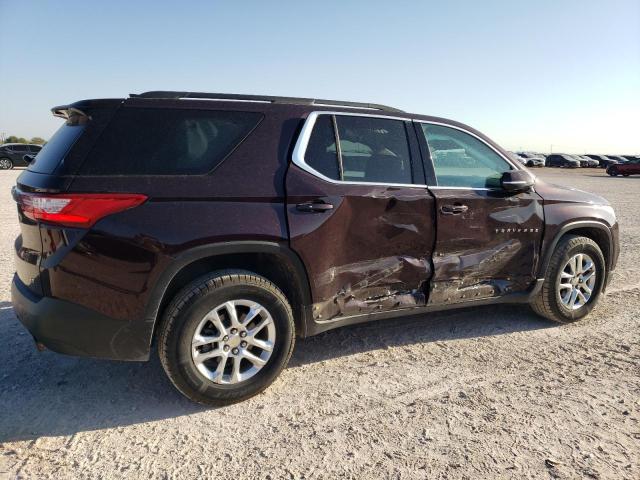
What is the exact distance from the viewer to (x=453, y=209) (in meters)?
3.43

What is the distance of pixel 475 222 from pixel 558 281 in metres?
1.10

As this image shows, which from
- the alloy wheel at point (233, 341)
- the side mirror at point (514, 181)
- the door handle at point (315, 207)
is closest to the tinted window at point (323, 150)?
the door handle at point (315, 207)

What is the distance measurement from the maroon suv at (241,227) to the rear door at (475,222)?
1 centimetres

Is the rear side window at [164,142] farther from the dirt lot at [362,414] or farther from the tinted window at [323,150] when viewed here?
the dirt lot at [362,414]

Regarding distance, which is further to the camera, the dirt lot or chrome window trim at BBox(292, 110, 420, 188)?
chrome window trim at BBox(292, 110, 420, 188)

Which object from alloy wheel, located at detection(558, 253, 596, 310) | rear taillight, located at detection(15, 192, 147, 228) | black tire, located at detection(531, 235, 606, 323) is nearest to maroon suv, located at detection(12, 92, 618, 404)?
rear taillight, located at detection(15, 192, 147, 228)

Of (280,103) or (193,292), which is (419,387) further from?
(280,103)

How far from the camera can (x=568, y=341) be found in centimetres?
376

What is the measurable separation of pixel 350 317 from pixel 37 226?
1.97 metres

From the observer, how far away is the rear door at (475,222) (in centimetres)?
346

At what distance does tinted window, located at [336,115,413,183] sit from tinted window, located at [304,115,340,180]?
2.7 inches

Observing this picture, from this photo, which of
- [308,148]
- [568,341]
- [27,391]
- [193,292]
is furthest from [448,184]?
[27,391]

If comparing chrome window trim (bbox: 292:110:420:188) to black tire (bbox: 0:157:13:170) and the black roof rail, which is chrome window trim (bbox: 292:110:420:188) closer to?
the black roof rail

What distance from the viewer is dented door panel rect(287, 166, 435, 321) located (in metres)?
2.91
